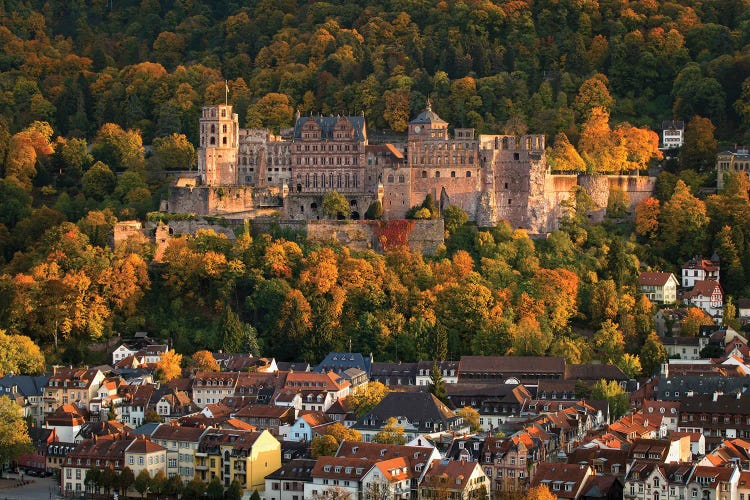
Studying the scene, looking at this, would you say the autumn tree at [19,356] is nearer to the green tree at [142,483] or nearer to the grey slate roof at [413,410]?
the green tree at [142,483]

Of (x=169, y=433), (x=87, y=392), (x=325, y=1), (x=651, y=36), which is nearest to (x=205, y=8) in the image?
(x=325, y=1)

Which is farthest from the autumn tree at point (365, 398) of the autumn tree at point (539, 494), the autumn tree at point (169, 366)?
the autumn tree at point (539, 494)

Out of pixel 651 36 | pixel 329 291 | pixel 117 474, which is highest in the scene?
pixel 651 36

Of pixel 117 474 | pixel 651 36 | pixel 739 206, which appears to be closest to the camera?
pixel 117 474

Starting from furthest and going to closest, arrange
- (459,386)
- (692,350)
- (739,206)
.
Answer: (739,206) < (692,350) < (459,386)

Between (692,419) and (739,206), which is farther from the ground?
(739,206)

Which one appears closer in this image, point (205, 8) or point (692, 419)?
point (692, 419)

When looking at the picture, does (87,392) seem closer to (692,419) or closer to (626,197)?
(692,419)
